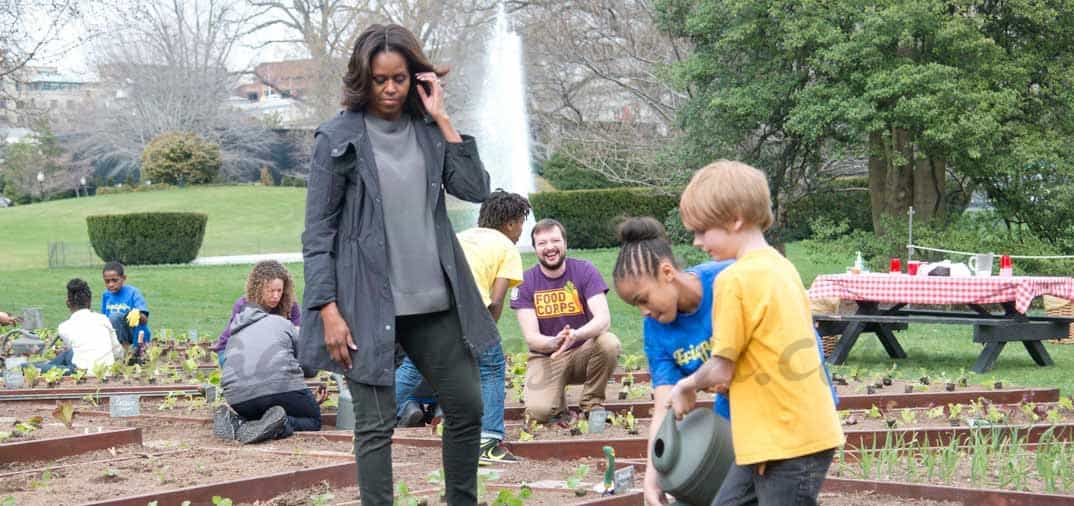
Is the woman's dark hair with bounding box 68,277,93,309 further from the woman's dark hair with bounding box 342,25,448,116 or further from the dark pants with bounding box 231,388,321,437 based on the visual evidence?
the woman's dark hair with bounding box 342,25,448,116

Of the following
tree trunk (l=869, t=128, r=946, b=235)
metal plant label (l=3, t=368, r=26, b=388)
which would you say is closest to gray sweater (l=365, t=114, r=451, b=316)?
metal plant label (l=3, t=368, r=26, b=388)

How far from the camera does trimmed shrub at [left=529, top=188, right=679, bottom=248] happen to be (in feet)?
95.3

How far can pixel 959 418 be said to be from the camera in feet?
23.0

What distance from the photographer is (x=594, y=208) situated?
29.5m

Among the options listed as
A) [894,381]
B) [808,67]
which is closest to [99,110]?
[808,67]

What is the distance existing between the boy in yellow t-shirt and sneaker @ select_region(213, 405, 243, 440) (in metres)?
3.97

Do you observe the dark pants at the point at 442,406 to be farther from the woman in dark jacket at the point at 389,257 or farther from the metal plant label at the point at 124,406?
the metal plant label at the point at 124,406

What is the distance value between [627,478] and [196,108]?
162 ft

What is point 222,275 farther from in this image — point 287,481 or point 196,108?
point 196,108

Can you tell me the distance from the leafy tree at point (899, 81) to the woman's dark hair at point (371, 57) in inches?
506

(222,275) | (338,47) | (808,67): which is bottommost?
(222,275)

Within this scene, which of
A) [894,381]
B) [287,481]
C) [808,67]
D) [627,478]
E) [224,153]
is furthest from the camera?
[224,153]

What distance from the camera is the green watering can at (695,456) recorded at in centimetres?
336

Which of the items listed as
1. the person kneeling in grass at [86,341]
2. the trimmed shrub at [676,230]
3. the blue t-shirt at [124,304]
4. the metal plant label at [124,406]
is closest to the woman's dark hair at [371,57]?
the metal plant label at [124,406]
